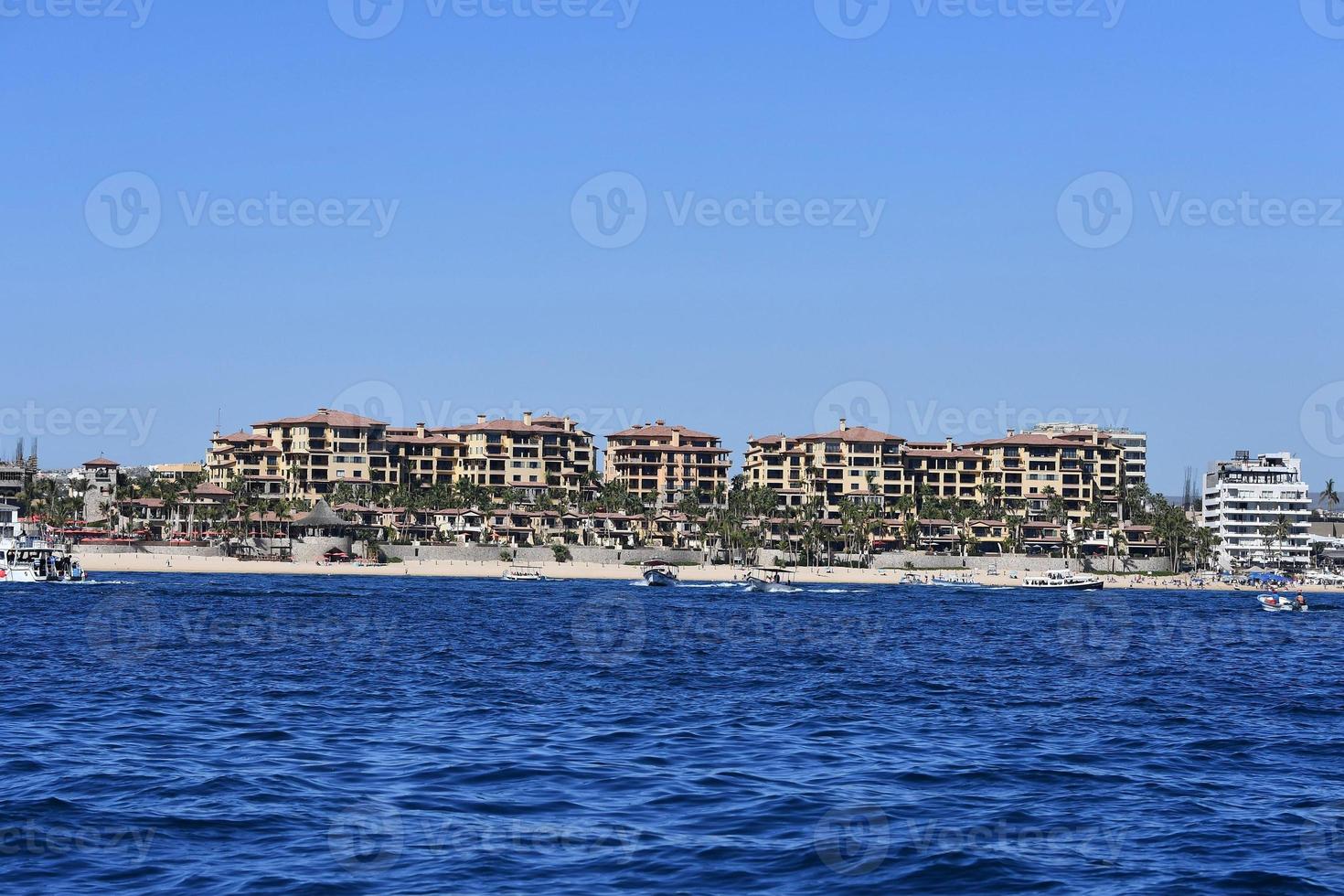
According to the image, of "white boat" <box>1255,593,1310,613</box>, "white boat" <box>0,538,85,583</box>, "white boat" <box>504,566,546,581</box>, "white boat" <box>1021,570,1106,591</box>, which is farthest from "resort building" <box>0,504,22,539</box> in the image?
"white boat" <box>1021,570,1106,591</box>

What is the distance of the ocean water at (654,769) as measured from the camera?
23.6m

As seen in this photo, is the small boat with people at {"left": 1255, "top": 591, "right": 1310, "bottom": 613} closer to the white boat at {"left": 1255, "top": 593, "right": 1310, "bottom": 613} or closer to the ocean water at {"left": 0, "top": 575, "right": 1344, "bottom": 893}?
the white boat at {"left": 1255, "top": 593, "right": 1310, "bottom": 613}

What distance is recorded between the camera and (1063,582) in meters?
186

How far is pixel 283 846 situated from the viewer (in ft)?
79.9

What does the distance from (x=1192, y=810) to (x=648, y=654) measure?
3702 cm

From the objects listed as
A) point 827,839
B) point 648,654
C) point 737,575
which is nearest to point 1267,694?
point 648,654

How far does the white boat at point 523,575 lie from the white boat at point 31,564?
206 ft

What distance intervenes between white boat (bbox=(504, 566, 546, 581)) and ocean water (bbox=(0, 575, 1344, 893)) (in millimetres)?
114656

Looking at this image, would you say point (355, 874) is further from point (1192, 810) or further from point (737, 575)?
point (737, 575)

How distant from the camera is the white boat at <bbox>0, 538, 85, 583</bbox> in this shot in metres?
124

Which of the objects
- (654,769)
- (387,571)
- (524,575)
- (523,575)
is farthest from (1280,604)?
(654,769)

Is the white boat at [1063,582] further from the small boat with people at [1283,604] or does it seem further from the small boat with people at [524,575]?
the small boat with people at [524,575]

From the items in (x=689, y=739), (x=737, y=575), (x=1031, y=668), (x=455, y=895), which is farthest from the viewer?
(x=737, y=575)

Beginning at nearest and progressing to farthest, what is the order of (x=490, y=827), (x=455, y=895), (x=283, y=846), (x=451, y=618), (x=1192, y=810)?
1. (x=455, y=895)
2. (x=283, y=846)
3. (x=490, y=827)
4. (x=1192, y=810)
5. (x=451, y=618)
